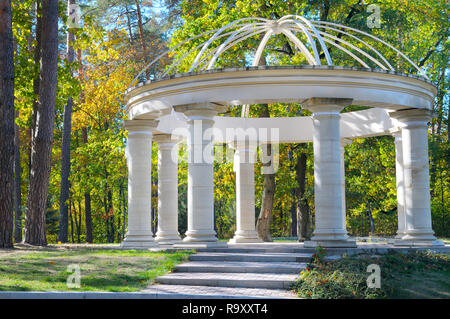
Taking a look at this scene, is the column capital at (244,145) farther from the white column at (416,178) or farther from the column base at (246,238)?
the white column at (416,178)

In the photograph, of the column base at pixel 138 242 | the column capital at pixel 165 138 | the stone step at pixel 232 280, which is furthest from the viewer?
the column capital at pixel 165 138

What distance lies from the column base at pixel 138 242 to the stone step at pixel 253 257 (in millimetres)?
5616

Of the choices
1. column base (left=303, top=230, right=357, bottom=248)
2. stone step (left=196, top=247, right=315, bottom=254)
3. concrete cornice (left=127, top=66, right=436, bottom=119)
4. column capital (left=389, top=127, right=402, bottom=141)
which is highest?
concrete cornice (left=127, top=66, right=436, bottom=119)

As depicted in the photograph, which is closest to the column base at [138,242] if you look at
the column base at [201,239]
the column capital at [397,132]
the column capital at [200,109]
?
the column base at [201,239]

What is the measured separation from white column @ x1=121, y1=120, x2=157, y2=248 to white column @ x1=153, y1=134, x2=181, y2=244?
318 centimetres

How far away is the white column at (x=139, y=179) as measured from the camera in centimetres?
2653

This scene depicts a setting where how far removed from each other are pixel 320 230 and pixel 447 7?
29125 millimetres

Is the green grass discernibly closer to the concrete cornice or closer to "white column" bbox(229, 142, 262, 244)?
the concrete cornice

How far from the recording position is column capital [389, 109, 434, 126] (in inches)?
967

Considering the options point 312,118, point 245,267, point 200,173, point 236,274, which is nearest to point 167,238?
point 200,173

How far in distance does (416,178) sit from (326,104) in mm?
6168

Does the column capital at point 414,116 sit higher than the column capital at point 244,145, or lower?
higher

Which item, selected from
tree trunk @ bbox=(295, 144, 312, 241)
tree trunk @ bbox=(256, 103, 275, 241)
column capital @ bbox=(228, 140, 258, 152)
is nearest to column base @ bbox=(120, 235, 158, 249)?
column capital @ bbox=(228, 140, 258, 152)
